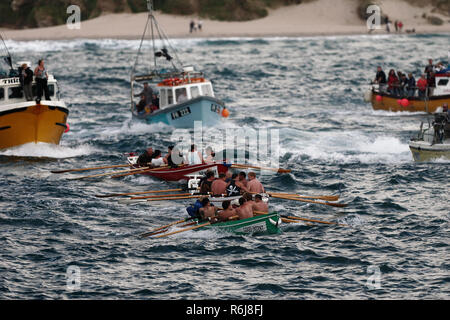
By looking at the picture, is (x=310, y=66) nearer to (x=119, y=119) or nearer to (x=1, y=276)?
(x=119, y=119)

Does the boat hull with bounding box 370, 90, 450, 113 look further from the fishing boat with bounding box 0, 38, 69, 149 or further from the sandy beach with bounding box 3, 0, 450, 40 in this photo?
the sandy beach with bounding box 3, 0, 450, 40

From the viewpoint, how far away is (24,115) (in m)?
35.6

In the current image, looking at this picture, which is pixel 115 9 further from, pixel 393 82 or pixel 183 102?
pixel 183 102

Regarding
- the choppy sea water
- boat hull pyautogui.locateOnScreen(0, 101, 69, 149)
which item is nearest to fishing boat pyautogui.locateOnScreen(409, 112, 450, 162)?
the choppy sea water

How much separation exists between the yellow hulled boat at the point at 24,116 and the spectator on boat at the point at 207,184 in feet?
36.0

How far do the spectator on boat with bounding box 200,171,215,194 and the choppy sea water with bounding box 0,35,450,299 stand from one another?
1.02 metres

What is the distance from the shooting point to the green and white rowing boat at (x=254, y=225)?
2439cm

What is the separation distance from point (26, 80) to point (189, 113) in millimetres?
9354

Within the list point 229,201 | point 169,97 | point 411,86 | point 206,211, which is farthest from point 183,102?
point 206,211

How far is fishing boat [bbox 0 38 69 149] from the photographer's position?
35.5 meters

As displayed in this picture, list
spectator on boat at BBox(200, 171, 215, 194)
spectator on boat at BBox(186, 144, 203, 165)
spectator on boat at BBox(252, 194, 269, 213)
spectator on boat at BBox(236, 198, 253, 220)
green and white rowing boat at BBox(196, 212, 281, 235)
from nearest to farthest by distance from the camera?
green and white rowing boat at BBox(196, 212, 281, 235)
spectator on boat at BBox(236, 198, 253, 220)
spectator on boat at BBox(252, 194, 269, 213)
spectator on boat at BBox(200, 171, 215, 194)
spectator on boat at BBox(186, 144, 203, 165)

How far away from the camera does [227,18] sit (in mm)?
110125

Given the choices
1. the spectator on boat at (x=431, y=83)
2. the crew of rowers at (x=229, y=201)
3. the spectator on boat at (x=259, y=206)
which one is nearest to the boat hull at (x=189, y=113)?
the spectator on boat at (x=431, y=83)

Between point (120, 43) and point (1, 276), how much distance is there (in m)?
76.7
